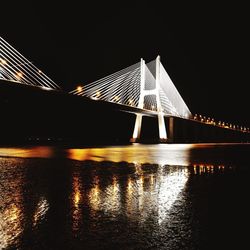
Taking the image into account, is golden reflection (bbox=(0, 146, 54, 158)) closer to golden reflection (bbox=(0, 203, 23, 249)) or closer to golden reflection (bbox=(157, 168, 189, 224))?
golden reflection (bbox=(157, 168, 189, 224))

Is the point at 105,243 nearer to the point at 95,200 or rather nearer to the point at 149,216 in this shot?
the point at 149,216

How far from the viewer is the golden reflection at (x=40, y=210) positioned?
3.17m

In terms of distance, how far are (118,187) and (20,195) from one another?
158cm

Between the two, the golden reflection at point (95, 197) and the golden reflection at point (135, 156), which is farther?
the golden reflection at point (135, 156)

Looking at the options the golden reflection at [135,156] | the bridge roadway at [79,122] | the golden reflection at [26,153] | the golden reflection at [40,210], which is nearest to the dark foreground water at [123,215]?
the golden reflection at [40,210]

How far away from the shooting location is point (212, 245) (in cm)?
251

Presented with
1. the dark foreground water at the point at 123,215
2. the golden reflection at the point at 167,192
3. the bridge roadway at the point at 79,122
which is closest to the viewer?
the dark foreground water at the point at 123,215

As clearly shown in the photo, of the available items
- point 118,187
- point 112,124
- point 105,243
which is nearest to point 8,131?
point 112,124

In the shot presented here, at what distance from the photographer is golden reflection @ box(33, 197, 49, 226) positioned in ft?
10.4

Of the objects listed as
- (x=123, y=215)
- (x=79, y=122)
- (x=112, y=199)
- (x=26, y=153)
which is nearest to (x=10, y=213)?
(x=123, y=215)

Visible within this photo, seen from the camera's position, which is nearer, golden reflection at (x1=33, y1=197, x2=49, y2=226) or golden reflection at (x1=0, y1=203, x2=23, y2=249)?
golden reflection at (x1=0, y1=203, x2=23, y2=249)

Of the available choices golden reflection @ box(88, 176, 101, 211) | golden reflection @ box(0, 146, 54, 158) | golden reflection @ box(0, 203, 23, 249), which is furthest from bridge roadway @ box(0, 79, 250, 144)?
golden reflection @ box(0, 203, 23, 249)

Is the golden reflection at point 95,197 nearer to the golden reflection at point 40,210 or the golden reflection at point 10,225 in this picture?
the golden reflection at point 40,210

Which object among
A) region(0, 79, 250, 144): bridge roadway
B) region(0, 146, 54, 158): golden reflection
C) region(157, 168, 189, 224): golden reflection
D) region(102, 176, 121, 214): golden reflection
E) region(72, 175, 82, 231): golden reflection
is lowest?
region(157, 168, 189, 224): golden reflection
